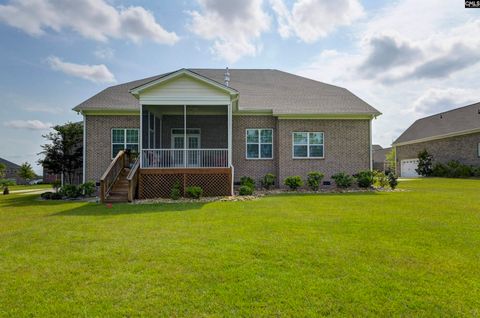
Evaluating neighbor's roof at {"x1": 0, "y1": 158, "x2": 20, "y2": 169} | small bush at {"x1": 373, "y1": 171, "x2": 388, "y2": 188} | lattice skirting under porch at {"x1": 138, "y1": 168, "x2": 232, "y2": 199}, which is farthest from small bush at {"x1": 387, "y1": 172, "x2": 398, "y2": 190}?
neighbor's roof at {"x1": 0, "y1": 158, "x2": 20, "y2": 169}

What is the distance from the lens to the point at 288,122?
1622 centimetres

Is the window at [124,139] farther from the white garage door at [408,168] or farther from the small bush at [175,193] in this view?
the white garage door at [408,168]

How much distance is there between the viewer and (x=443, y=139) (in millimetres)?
29125

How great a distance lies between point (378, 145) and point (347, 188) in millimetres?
59916

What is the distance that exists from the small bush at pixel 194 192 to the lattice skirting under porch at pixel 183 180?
59 cm

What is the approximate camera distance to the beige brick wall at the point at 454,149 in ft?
84.6

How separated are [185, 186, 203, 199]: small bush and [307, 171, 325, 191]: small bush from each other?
5599 millimetres

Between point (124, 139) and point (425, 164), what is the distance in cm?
2806

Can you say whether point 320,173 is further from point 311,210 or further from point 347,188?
point 311,210

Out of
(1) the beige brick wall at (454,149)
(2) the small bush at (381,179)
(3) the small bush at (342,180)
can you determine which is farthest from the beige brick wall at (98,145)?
(1) the beige brick wall at (454,149)

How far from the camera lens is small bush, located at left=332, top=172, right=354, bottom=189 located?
15.1m

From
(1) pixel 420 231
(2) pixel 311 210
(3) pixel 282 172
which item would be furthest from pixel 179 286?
(3) pixel 282 172

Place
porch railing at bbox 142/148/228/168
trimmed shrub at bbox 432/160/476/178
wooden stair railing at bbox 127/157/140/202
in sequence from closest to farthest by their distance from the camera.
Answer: wooden stair railing at bbox 127/157/140/202 < porch railing at bbox 142/148/228/168 < trimmed shrub at bbox 432/160/476/178

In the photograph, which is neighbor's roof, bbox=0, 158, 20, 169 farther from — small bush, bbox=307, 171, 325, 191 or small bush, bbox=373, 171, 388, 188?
small bush, bbox=373, 171, 388, 188
